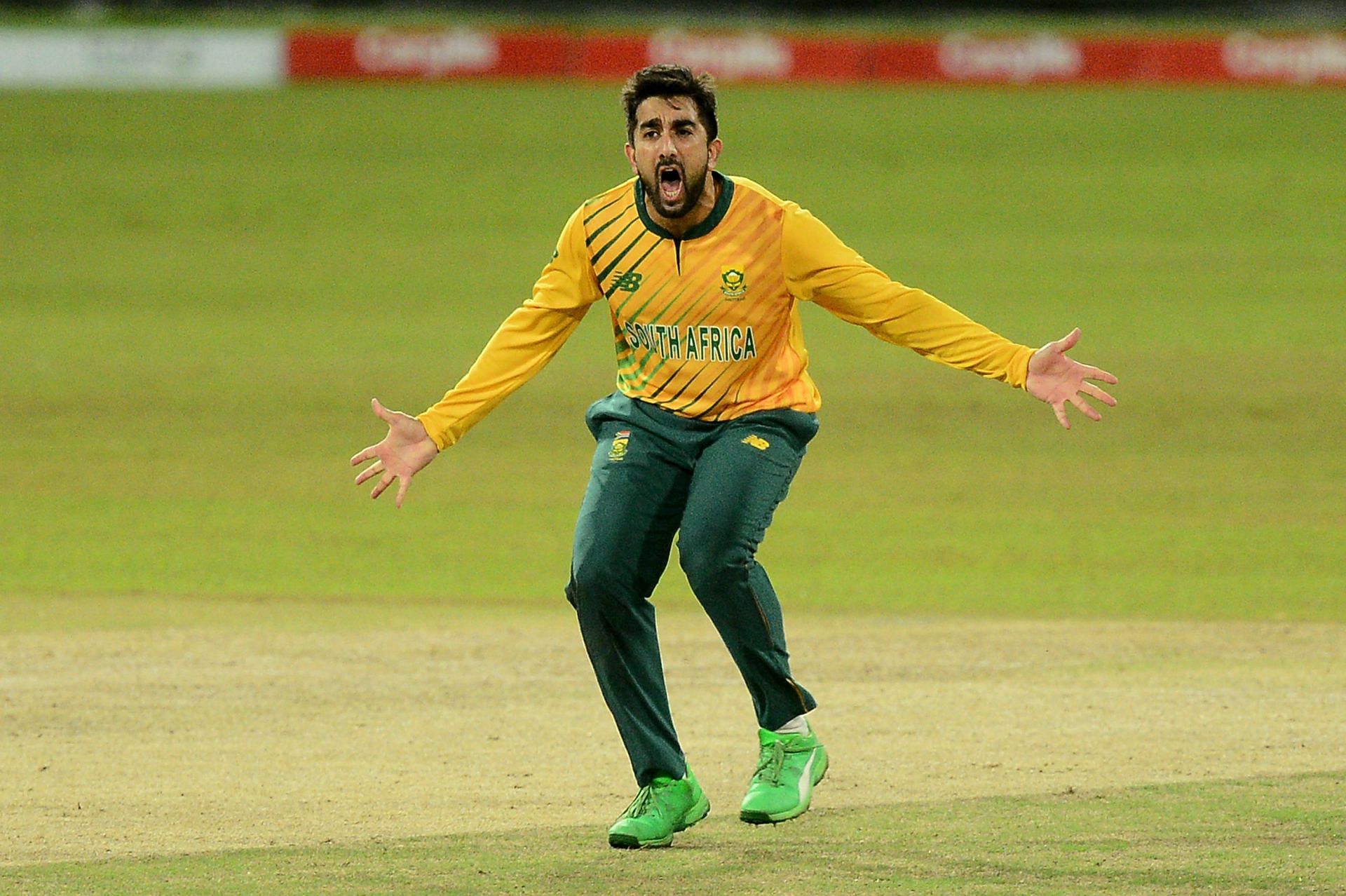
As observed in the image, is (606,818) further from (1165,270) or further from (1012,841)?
(1165,270)

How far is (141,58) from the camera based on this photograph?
28.8 metres

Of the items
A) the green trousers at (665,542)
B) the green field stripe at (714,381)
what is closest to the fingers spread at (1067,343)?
the green trousers at (665,542)

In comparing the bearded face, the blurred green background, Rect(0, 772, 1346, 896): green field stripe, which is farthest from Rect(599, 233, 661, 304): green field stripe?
the blurred green background

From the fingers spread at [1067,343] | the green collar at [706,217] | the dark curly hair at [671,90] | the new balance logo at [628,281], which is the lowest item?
the fingers spread at [1067,343]

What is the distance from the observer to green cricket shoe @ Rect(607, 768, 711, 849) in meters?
5.68

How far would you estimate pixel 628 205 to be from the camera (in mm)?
5977

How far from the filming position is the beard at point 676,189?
578 cm

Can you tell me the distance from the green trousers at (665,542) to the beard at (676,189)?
0.55m

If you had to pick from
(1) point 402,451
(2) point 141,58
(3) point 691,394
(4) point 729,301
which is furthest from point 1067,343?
(2) point 141,58

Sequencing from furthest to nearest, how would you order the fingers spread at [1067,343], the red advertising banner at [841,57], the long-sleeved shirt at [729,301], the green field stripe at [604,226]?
1. the red advertising banner at [841,57]
2. the green field stripe at [604,226]
3. the long-sleeved shirt at [729,301]
4. the fingers spread at [1067,343]

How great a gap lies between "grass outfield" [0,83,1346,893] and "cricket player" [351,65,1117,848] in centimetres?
32

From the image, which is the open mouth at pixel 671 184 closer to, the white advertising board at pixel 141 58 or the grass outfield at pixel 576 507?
the grass outfield at pixel 576 507

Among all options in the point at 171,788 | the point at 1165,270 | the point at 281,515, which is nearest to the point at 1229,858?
the point at 171,788

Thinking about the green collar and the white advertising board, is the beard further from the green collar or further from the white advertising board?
the white advertising board
